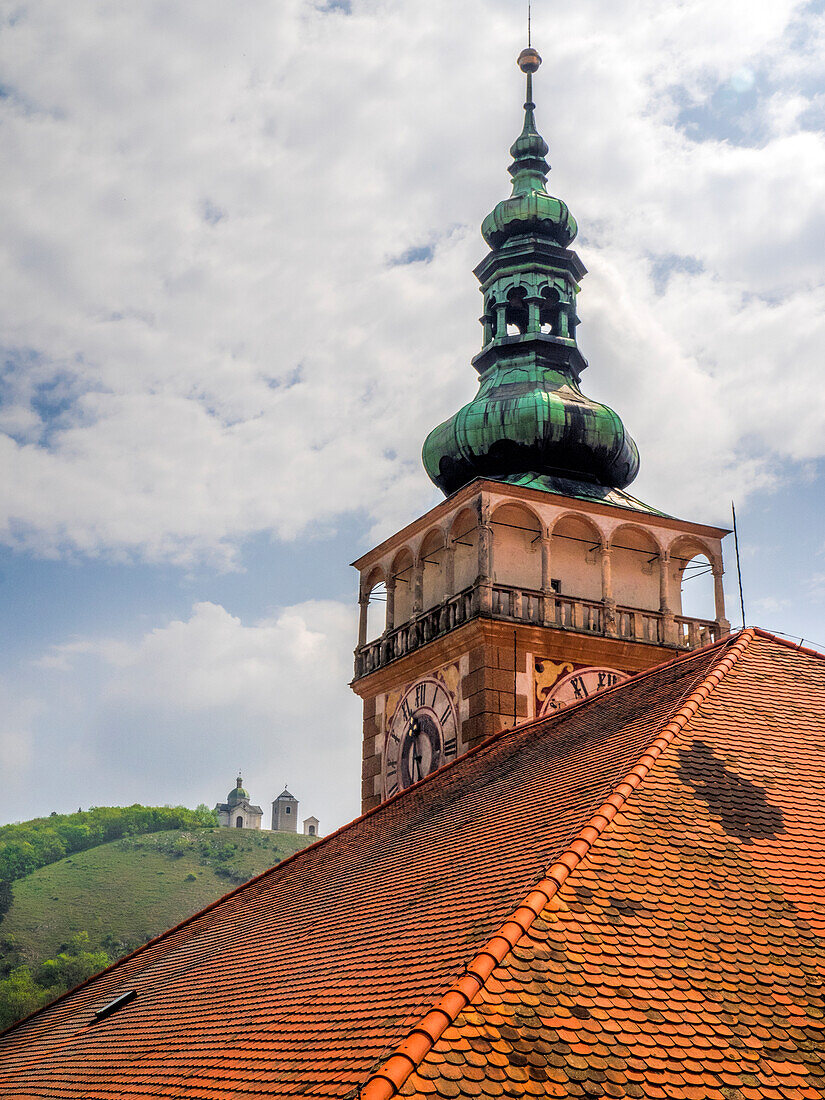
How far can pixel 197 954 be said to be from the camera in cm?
1584

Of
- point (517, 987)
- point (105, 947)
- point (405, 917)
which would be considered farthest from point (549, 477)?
point (105, 947)

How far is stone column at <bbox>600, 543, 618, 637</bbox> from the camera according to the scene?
23.9m

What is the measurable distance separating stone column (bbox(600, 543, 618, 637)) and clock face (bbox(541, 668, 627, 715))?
71 centimetres

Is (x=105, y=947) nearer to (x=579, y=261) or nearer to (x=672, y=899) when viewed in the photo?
(x=579, y=261)

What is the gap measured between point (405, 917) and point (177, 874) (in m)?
125

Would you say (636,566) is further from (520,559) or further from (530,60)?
(530,60)

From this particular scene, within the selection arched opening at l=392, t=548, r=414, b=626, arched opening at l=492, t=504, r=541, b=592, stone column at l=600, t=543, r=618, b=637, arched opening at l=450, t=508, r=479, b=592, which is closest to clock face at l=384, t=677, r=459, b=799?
arched opening at l=450, t=508, r=479, b=592

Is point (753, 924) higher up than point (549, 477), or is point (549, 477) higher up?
point (549, 477)

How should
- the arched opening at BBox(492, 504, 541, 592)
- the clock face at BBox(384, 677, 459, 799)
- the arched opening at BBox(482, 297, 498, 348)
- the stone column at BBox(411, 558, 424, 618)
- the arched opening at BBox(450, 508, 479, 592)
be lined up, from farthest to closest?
1. the arched opening at BBox(482, 297, 498, 348)
2. the stone column at BBox(411, 558, 424, 618)
3. the arched opening at BBox(450, 508, 479, 592)
4. the arched opening at BBox(492, 504, 541, 592)
5. the clock face at BBox(384, 677, 459, 799)

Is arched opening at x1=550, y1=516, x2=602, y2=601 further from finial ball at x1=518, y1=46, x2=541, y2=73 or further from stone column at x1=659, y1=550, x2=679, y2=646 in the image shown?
finial ball at x1=518, y1=46, x2=541, y2=73

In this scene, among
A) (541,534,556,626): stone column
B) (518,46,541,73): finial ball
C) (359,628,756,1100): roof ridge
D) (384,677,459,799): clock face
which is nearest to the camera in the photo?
(359,628,756,1100): roof ridge

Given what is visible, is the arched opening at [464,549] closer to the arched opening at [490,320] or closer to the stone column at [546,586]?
the stone column at [546,586]

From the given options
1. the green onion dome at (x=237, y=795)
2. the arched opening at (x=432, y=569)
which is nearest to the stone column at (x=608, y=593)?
the arched opening at (x=432, y=569)

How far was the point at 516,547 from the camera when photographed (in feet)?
82.1
